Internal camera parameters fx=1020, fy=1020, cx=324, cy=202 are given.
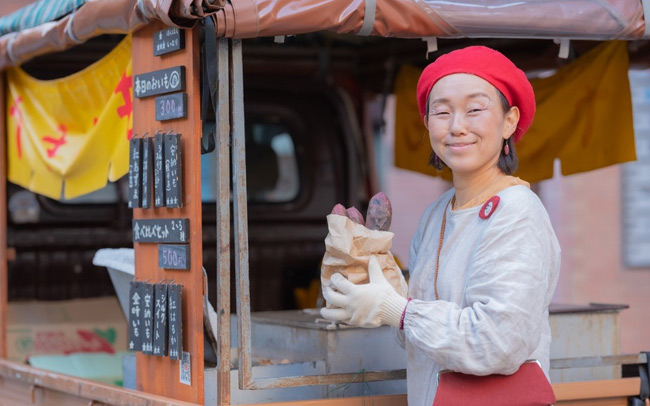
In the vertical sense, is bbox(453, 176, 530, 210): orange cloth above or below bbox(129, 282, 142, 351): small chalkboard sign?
above

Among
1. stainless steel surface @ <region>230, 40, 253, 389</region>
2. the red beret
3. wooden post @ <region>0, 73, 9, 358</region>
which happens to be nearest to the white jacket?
the red beret

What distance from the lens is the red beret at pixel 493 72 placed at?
3188mm

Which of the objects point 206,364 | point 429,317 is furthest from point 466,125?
point 206,364

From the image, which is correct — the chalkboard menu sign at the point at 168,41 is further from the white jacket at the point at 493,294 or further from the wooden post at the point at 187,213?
the white jacket at the point at 493,294

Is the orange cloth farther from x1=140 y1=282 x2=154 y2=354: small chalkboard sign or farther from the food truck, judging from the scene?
x1=140 y1=282 x2=154 y2=354: small chalkboard sign

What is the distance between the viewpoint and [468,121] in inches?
126

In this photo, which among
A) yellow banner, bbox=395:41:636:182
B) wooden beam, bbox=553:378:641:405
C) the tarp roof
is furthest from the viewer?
yellow banner, bbox=395:41:636:182

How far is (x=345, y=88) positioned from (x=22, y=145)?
278 cm

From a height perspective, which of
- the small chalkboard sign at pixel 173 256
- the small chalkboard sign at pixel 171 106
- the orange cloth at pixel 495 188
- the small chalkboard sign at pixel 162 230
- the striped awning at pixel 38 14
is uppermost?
the striped awning at pixel 38 14

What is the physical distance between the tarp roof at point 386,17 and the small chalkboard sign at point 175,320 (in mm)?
→ 985

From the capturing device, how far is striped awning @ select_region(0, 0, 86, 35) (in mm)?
4531

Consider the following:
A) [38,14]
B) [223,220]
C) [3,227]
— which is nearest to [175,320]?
[223,220]

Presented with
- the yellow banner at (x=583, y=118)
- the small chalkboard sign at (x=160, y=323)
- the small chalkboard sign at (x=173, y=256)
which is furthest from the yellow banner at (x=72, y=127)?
the yellow banner at (x=583, y=118)

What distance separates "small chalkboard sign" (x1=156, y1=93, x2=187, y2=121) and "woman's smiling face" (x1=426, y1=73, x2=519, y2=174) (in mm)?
980
